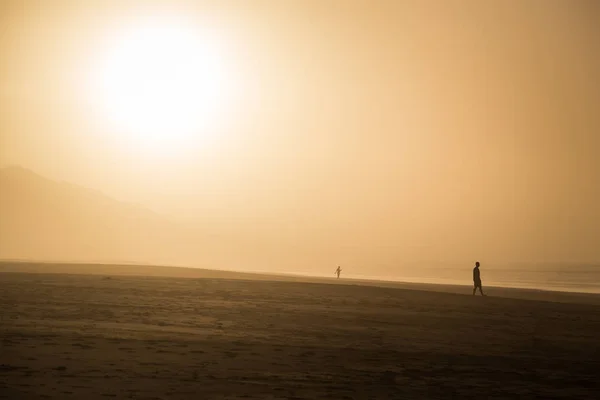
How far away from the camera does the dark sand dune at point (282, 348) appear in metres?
11.7

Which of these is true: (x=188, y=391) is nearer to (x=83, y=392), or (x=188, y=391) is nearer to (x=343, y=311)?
(x=83, y=392)

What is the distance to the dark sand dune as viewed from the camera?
1170 centimetres

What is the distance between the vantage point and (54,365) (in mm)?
12594

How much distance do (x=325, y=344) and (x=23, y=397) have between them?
8506mm

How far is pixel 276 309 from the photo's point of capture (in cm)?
2527

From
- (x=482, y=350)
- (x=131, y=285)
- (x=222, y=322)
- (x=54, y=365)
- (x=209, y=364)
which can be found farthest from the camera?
(x=131, y=285)

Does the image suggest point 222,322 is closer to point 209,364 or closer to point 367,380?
Answer: point 209,364

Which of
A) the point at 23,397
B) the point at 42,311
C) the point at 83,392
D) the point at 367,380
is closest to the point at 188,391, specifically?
the point at 83,392

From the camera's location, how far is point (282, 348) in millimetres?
16031

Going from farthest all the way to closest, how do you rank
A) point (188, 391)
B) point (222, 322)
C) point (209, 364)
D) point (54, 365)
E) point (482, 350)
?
point (222, 322)
point (482, 350)
point (209, 364)
point (54, 365)
point (188, 391)

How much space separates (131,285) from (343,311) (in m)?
13.8

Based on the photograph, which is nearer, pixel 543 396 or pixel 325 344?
pixel 543 396

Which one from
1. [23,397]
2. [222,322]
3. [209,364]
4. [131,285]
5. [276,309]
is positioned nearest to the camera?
[23,397]

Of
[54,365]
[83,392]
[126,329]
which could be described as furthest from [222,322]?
[83,392]
